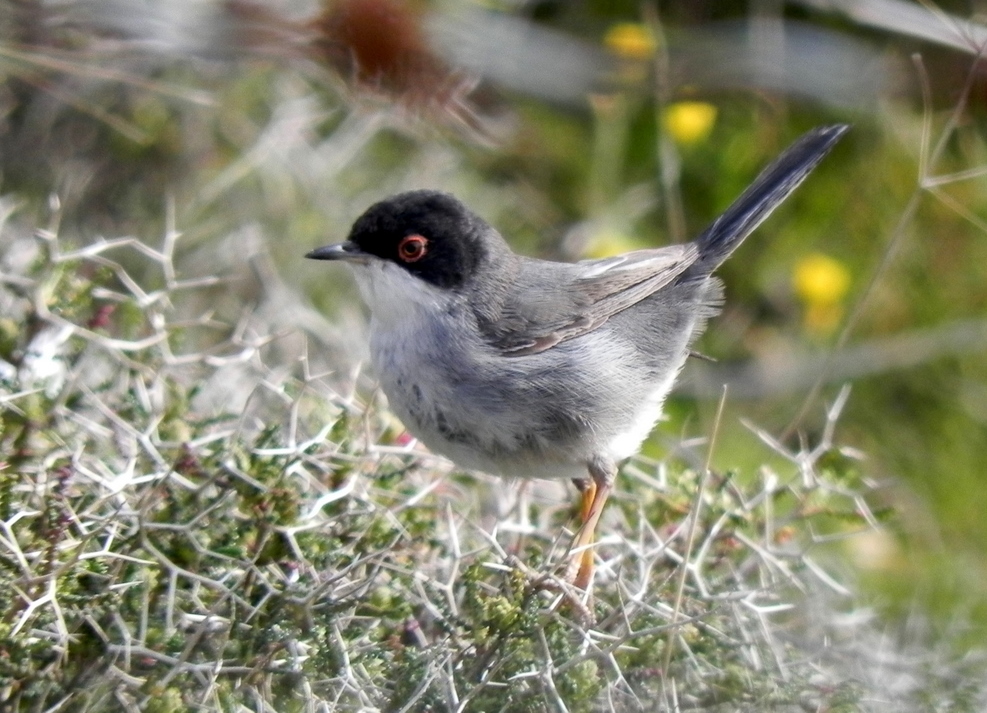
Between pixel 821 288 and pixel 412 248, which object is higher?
pixel 412 248

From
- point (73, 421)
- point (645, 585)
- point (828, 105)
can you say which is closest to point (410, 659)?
point (645, 585)

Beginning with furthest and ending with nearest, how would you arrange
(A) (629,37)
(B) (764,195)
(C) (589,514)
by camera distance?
1. (A) (629,37)
2. (B) (764,195)
3. (C) (589,514)

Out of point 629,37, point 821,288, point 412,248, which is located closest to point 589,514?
point 412,248

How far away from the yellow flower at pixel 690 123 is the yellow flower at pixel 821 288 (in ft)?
2.47

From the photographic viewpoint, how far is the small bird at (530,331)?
324cm

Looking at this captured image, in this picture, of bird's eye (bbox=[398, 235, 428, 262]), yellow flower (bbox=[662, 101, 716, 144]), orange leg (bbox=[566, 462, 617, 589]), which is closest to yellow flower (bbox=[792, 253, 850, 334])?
yellow flower (bbox=[662, 101, 716, 144])

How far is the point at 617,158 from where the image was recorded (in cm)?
576

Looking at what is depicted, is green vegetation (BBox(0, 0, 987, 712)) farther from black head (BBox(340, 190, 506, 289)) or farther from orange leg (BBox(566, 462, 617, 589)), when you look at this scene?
black head (BBox(340, 190, 506, 289))

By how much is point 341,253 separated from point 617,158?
2612 millimetres

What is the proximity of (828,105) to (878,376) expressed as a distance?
1.22 metres

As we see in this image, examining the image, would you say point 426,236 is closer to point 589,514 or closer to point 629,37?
point 589,514

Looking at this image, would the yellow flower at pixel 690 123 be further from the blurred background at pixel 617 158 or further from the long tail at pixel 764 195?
the long tail at pixel 764 195

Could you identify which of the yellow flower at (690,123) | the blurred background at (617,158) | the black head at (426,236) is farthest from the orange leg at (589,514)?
the yellow flower at (690,123)

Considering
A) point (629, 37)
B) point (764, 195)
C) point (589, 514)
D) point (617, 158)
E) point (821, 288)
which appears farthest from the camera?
point (617, 158)
